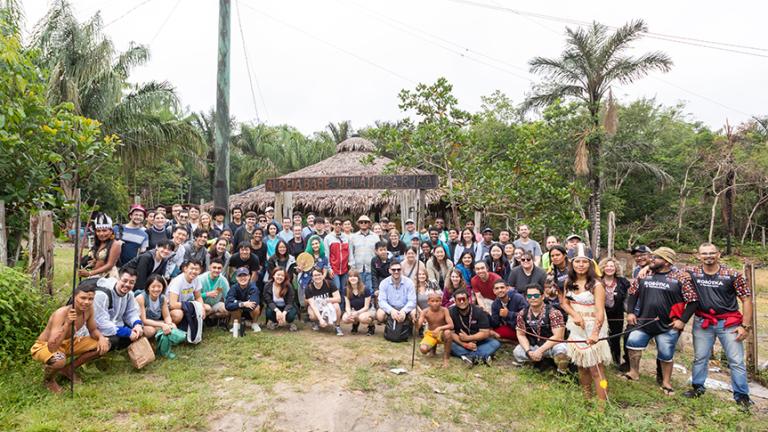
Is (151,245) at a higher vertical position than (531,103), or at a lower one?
lower

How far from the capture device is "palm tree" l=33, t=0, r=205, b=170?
13453 mm

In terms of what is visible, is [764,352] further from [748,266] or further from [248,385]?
[248,385]

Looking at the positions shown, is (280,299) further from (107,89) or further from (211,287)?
(107,89)

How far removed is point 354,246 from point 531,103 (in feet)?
36.1

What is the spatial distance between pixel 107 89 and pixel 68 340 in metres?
13.0

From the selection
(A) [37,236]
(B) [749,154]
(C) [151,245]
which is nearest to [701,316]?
(C) [151,245]

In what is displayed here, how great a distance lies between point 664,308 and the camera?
498 cm

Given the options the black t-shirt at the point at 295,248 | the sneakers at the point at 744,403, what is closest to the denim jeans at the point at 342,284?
the black t-shirt at the point at 295,248

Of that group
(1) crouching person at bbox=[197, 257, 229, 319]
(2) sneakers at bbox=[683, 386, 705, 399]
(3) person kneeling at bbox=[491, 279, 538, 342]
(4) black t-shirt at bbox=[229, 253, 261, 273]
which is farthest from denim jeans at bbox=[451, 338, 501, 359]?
(1) crouching person at bbox=[197, 257, 229, 319]

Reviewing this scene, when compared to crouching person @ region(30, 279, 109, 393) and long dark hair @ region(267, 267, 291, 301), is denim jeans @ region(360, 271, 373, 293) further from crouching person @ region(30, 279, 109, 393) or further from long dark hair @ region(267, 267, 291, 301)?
crouching person @ region(30, 279, 109, 393)

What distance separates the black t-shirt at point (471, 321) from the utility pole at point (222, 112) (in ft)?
15.0

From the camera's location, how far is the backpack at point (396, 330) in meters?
6.40

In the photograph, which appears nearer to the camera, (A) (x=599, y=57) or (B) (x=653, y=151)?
(A) (x=599, y=57)

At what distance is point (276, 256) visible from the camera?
7.18m
